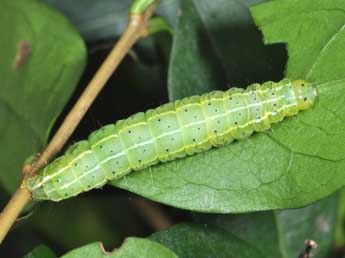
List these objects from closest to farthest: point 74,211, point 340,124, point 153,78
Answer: point 340,124 → point 153,78 → point 74,211

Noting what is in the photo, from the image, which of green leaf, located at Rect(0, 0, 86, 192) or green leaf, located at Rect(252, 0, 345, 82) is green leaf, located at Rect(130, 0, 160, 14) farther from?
green leaf, located at Rect(252, 0, 345, 82)

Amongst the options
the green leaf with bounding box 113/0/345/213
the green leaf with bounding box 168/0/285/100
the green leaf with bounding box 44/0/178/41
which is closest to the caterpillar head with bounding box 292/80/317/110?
the green leaf with bounding box 113/0/345/213

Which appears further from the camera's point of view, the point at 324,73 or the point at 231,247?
the point at 231,247

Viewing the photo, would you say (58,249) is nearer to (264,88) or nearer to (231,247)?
(231,247)

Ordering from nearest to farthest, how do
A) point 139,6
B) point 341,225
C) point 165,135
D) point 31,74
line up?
point 165,135 → point 139,6 → point 31,74 → point 341,225

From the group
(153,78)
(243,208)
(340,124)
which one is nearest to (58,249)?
(153,78)

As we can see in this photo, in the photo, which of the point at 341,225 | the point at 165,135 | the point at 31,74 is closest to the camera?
the point at 165,135

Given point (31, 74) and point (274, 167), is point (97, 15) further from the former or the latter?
point (274, 167)

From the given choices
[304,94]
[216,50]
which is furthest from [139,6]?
[304,94]
